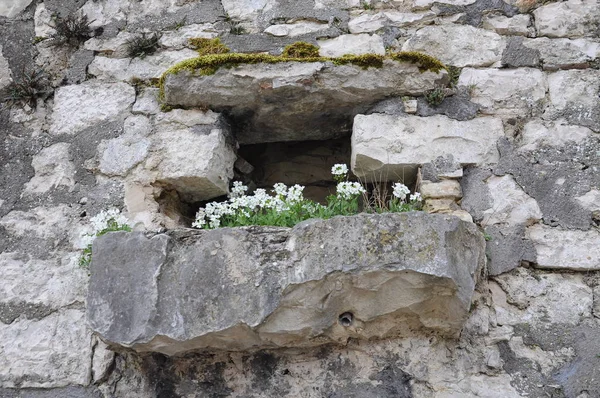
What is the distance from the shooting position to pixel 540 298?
2463 mm

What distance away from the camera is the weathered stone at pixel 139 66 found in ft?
10.2

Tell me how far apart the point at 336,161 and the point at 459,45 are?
2.80 ft

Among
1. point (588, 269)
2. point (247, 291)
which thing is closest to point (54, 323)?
point (247, 291)

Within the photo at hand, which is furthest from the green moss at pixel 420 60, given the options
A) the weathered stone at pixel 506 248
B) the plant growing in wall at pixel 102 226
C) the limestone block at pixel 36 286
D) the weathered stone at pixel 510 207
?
the limestone block at pixel 36 286

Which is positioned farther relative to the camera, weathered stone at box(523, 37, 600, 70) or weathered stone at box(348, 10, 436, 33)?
weathered stone at box(348, 10, 436, 33)

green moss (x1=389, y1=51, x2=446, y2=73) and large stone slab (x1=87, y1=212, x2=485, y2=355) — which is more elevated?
green moss (x1=389, y1=51, x2=446, y2=73)

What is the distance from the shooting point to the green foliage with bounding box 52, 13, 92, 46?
322cm

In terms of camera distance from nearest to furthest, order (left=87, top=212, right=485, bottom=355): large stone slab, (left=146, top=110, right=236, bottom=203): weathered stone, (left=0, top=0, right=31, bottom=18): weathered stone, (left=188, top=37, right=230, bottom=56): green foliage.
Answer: (left=87, top=212, right=485, bottom=355): large stone slab → (left=146, top=110, right=236, bottom=203): weathered stone → (left=188, top=37, right=230, bottom=56): green foliage → (left=0, top=0, right=31, bottom=18): weathered stone

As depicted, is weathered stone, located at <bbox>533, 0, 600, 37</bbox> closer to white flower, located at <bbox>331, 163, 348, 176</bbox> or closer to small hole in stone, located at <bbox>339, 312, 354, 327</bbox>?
white flower, located at <bbox>331, 163, 348, 176</bbox>

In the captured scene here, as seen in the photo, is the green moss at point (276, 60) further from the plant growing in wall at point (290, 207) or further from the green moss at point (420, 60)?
the plant growing in wall at point (290, 207)

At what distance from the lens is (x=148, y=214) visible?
9.11 ft

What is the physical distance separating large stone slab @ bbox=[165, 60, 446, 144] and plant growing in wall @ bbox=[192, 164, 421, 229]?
0.36 m

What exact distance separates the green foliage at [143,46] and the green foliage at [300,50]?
25.4 inches

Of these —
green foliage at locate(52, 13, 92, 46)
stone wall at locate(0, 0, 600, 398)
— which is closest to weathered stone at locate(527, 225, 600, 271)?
stone wall at locate(0, 0, 600, 398)
